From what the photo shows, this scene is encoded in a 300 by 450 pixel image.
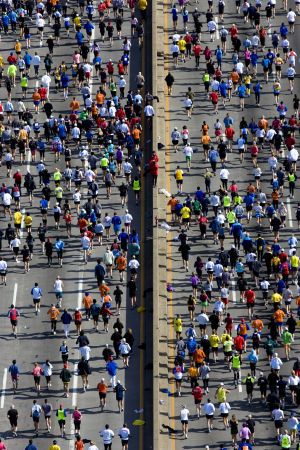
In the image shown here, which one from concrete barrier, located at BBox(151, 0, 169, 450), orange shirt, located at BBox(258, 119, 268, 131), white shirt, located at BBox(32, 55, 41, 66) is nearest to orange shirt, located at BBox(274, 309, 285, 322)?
concrete barrier, located at BBox(151, 0, 169, 450)

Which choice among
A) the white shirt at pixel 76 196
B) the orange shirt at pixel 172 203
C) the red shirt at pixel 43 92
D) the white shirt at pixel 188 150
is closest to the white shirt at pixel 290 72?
the white shirt at pixel 188 150

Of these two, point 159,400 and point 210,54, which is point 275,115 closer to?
point 210,54

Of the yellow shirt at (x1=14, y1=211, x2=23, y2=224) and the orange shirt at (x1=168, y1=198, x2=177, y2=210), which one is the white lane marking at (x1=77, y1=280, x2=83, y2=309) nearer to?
the yellow shirt at (x1=14, y1=211, x2=23, y2=224)

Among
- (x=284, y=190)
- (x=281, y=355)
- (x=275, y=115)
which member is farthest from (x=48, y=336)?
(x=275, y=115)

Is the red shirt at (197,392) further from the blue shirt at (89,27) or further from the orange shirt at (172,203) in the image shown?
the blue shirt at (89,27)

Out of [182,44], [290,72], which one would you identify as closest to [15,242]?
[182,44]
